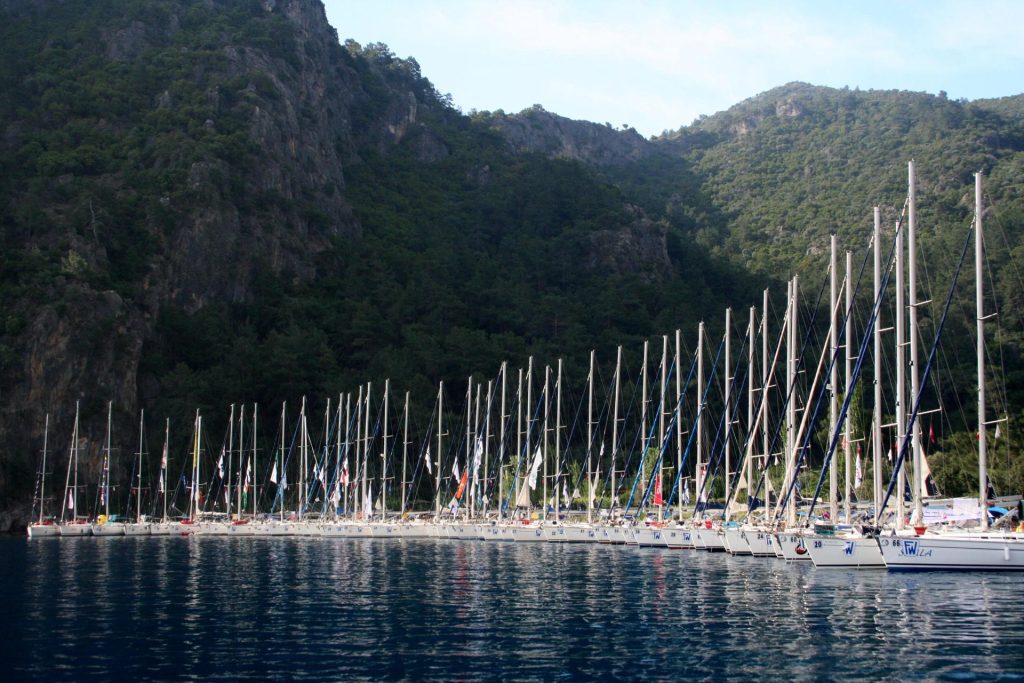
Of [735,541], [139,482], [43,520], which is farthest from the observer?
[139,482]

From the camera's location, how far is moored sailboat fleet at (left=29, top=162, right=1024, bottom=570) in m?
43.3

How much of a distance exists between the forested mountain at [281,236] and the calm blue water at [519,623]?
196 feet

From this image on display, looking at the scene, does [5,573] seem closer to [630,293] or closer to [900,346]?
[900,346]

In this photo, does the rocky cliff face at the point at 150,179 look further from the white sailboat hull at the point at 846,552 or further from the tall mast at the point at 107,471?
the white sailboat hull at the point at 846,552

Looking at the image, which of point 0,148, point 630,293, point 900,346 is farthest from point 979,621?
Result: point 0,148

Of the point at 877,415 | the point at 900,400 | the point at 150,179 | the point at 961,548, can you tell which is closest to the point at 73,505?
the point at 150,179

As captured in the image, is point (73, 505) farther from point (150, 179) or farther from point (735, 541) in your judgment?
point (735, 541)

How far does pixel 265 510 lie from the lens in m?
111

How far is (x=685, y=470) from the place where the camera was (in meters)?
81.6

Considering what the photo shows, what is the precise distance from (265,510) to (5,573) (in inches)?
2205

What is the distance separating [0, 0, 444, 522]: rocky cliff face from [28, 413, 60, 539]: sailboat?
61.1 inches

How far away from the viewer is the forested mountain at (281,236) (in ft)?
378

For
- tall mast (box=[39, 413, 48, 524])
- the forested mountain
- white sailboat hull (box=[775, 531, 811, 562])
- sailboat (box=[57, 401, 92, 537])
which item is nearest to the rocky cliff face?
the forested mountain

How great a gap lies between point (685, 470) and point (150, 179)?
85023 mm
